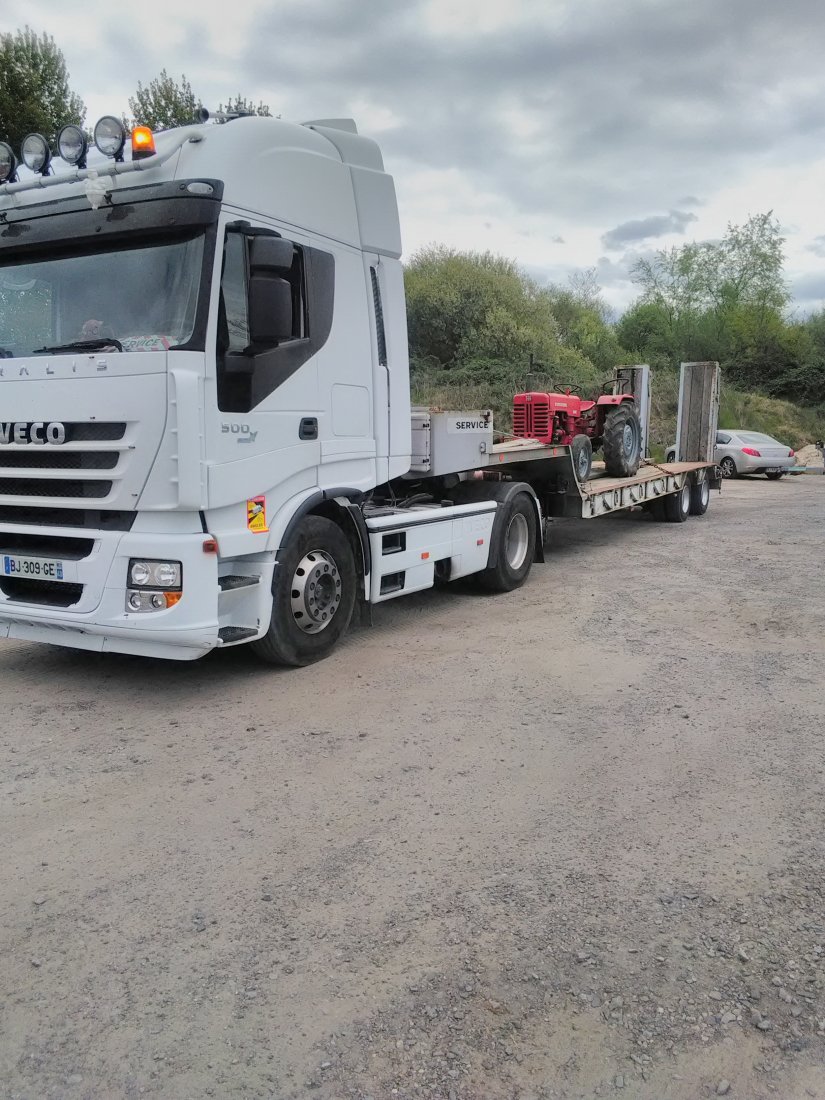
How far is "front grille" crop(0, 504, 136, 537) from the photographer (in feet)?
16.2

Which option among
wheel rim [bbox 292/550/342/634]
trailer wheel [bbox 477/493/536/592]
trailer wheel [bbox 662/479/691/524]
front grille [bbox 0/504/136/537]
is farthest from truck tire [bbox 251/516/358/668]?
trailer wheel [bbox 662/479/691/524]

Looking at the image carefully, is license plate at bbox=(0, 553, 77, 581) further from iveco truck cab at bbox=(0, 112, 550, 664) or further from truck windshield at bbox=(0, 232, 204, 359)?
truck windshield at bbox=(0, 232, 204, 359)

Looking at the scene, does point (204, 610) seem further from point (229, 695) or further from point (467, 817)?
point (467, 817)

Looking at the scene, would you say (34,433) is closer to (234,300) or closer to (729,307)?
(234,300)

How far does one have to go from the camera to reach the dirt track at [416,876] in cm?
236

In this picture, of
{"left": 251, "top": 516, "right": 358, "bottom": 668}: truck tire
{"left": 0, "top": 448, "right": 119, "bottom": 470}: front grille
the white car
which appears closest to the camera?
{"left": 0, "top": 448, "right": 119, "bottom": 470}: front grille

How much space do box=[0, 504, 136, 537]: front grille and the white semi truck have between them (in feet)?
0.05

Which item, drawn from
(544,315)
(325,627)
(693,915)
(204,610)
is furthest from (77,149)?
(544,315)

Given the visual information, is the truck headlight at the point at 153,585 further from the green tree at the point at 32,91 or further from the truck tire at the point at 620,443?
the green tree at the point at 32,91

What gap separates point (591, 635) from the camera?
6711 mm

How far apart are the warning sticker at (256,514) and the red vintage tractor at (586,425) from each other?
17.3 ft

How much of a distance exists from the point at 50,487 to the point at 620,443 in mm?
8249

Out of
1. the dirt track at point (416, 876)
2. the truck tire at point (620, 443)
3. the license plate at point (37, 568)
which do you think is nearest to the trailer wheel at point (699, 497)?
the truck tire at point (620, 443)

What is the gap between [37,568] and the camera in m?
5.12
